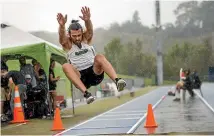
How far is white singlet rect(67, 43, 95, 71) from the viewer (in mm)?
6480

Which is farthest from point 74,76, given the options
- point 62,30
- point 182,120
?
point 182,120

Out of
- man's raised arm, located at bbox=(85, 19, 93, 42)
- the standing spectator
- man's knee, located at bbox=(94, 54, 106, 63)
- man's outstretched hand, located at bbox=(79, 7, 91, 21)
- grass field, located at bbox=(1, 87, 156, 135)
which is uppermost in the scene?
man's outstretched hand, located at bbox=(79, 7, 91, 21)

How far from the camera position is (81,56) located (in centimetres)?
653

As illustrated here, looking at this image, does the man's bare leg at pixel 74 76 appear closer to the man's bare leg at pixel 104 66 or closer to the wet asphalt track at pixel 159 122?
the man's bare leg at pixel 104 66

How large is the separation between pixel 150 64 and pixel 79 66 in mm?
4401

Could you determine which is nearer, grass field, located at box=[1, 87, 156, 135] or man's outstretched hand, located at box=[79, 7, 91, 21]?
man's outstretched hand, located at box=[79, 7, 91, 21]

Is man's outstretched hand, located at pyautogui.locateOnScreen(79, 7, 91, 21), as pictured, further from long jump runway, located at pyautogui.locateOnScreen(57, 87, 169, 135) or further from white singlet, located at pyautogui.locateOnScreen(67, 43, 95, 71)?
long jump runway, located at pyautogui.locateOnScreen(57, 87, 169, 135)

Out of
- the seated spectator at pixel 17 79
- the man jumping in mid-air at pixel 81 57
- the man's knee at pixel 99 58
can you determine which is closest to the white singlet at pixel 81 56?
the man jumping in mid-air at pixel 81 57

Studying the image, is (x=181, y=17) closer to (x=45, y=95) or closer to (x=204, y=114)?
(x=204, y=114)

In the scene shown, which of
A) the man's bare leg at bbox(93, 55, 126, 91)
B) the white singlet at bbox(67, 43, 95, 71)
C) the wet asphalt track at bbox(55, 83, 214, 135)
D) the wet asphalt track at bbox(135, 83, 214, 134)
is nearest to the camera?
the man's bare leg at bbox(93, 55, 126, 91)

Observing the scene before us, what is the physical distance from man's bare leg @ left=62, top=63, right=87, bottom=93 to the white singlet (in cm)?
9

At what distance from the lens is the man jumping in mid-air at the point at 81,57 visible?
6293 millimetres

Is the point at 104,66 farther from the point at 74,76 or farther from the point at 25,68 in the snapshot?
the point at 25,68

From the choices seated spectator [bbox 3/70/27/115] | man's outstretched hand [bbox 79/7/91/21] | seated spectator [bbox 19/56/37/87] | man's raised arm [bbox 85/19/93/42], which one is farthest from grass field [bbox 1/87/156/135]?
man's outstretched hand [bbox 79/7/91/21]
